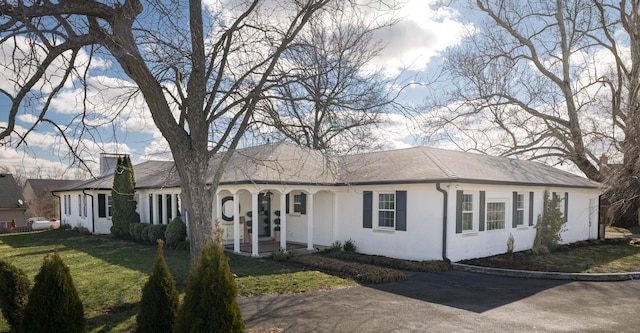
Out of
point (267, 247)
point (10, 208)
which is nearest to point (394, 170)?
point (267, 247)

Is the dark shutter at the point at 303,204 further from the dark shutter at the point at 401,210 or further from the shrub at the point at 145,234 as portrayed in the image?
the shrub at the point at 145,234

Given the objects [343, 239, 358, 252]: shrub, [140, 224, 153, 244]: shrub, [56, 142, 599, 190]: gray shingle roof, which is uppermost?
[56, 142, 599, 190]: gray shingle roof

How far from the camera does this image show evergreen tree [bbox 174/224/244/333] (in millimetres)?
4504

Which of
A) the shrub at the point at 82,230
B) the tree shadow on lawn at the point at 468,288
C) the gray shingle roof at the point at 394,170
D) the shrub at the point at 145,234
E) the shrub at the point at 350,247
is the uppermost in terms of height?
the gray shingle roof at the point at 394,170

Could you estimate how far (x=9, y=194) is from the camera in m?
31.6

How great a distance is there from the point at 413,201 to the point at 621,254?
8947 mm

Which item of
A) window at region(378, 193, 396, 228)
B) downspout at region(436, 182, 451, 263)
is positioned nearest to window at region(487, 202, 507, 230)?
downspout at region(436, 182, 451, 263)

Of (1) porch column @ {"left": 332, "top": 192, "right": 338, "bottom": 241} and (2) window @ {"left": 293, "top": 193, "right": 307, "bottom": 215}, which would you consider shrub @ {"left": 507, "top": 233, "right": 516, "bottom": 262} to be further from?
(2) window @ {"left": 293, "top": 193, "right": 307, "bottom": 215}

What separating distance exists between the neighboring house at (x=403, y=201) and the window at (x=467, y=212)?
0.11ft

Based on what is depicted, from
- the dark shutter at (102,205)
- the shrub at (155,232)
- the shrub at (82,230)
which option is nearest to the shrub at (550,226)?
the shrub at (155,232)

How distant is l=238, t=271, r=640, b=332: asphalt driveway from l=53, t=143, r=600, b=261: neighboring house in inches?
107

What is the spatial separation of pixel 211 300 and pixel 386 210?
990 centimetres

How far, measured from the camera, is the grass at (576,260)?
12.1m

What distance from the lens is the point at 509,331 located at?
6.62 metres
